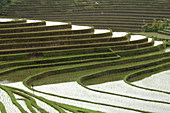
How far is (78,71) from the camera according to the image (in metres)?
33.7

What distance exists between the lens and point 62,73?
32812 millimetres

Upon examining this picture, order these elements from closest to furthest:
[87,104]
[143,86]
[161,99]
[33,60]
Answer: [87,104] < [161,99] < [143,86] < [33,60]

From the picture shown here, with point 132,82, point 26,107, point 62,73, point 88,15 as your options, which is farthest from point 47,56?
point 88,15

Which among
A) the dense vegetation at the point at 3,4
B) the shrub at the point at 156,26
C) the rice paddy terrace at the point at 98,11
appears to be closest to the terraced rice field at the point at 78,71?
the shrub at the point at 156,26

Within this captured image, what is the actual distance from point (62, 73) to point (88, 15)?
42.1m

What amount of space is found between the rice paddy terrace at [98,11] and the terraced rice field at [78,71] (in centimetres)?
2129

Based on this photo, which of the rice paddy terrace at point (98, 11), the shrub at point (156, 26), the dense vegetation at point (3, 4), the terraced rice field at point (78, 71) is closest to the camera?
the terraced rice field at point (78, 71)

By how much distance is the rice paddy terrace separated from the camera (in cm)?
6873

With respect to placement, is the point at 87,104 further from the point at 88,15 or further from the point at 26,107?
the point at 88,15

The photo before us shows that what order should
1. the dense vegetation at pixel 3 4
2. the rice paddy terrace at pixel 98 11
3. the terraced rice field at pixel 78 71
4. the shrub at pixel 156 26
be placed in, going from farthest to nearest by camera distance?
the dense vegetation at pixel 3 4, the rice paddy terrace at pixel 98 11, the shrub at pixel 156 26, the terraced rice field at pixel 78 71

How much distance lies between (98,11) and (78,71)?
140 feet

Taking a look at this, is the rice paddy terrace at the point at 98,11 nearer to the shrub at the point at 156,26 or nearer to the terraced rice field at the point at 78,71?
the shrub at the point at 156,26

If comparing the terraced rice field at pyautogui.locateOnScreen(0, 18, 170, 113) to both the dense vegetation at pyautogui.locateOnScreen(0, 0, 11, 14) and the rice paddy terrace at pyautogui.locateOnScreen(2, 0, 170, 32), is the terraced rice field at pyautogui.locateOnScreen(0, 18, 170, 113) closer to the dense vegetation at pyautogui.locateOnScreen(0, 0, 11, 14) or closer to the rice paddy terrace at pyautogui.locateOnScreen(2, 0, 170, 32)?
the rice paddy terrace at pyautogui.locateOnScreen(2, 0, 170, 32)

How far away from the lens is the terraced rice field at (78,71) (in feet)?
78.2
